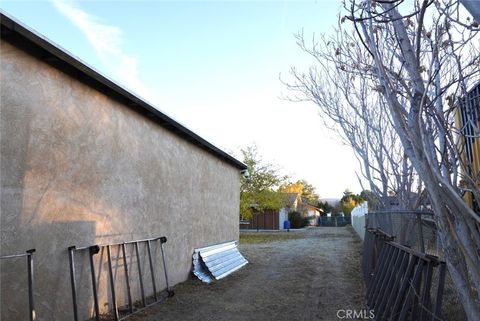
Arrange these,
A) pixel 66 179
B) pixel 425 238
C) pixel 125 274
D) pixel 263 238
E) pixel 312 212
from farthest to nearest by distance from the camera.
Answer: pixel 312 212 < pixel 263 238 < pixel 425 238 < pixel 125 274 < pixel 66 179

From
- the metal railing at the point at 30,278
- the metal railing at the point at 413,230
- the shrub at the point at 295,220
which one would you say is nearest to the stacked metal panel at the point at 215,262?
the metal railing at the point at 413,230

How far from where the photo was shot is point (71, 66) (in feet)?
19.8

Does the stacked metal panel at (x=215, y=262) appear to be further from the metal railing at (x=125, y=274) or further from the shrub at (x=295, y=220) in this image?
the shrub at (x=295, y=220)

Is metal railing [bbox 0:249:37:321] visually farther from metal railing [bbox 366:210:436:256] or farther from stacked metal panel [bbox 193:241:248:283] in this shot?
stacked metal panel [bbox 193:241:248:283]

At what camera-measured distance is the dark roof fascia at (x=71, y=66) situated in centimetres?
491

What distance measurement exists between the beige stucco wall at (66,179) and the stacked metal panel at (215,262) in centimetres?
113

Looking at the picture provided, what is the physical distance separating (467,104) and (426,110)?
2.14 ft

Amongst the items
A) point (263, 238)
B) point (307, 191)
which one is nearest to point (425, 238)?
point (263, 238)

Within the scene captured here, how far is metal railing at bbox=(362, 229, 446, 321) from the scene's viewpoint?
13.6 ft

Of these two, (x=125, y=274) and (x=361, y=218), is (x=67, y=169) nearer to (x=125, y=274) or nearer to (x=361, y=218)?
(x=125, y=274)

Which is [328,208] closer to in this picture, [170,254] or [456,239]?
[170,254]

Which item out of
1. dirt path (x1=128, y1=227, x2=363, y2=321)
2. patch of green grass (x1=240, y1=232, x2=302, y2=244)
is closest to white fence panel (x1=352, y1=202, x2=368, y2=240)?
patch of green grass (x1=240, y1=232, x2=302, y2=244)

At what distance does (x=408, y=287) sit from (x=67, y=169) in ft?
15.7

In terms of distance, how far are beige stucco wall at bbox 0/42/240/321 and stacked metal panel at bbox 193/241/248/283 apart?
113 cm
